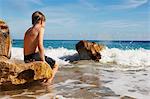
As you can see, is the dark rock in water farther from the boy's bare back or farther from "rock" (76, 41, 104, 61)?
"rock" (76, 41, 104, 61)

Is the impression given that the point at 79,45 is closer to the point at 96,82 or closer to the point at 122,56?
the point at 122,56

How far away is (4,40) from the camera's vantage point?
724 cm

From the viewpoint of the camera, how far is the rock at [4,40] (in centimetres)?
717

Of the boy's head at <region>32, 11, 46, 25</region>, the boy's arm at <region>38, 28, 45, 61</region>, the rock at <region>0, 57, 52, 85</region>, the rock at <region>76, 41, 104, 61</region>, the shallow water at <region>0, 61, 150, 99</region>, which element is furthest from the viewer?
the rock at <region>76, 41, 104, 61</region>

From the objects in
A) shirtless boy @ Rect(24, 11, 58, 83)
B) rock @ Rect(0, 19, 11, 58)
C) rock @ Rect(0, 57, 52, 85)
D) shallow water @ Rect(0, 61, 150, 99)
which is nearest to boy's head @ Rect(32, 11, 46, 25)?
shirtless boy @ Rect(24, 11, 58, 83)

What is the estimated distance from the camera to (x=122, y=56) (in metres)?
18.2

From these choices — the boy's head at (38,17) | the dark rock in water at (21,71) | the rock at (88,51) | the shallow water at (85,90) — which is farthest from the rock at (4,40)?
the rock at (88,51)

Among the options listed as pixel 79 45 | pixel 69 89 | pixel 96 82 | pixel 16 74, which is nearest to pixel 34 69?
pixel 16 74

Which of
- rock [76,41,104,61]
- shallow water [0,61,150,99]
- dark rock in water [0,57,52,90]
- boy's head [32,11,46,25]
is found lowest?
shallow water [0,61,150,99]

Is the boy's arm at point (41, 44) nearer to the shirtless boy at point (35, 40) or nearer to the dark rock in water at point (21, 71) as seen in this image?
the shirtless boy at point (35, 40)

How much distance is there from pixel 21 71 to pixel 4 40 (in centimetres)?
97

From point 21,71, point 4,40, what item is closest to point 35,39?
point 4,40

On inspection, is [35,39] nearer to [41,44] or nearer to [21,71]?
[41,44]

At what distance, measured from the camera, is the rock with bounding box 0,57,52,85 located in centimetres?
664
